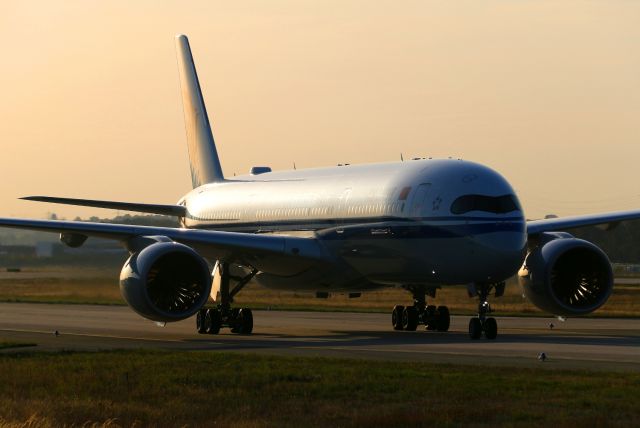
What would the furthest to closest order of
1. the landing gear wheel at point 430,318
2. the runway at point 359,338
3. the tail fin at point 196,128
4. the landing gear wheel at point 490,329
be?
1. the tail fin at point 196,128
2. the landing gear wheel at point 430,318
3. the landing gear wheel at point 490,329
4. the runway at point 359,338

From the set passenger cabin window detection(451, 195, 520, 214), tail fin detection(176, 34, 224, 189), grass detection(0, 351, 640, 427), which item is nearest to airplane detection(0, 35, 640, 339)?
passenger cabin window detection(451, 195, 520, 214)

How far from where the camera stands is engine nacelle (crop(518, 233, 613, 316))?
108 feet

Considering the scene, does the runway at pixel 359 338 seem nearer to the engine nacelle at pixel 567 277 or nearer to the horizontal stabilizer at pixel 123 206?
the engine nacelle at pixel 567 277

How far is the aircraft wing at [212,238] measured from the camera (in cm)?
3369

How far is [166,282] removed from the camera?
32.1 meters

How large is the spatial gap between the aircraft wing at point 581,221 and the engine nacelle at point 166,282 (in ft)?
30.2

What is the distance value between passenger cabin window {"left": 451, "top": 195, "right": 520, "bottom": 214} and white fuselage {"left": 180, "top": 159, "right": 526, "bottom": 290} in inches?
0.9

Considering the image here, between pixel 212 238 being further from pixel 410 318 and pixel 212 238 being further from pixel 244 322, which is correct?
pixel 410 318

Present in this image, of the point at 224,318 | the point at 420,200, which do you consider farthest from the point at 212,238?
the point at 420,200

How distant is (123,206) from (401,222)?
10.8 metres

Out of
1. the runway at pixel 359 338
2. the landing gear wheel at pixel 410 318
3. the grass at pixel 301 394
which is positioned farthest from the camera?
the landing gear wheel at pixel 410 318

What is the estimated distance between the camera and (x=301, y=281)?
36281mm

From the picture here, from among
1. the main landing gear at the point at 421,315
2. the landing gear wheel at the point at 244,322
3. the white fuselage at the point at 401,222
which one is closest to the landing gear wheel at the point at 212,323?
the landing gear wheel at the point at 244,322

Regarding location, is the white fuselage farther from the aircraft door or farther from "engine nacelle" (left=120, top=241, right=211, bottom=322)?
"engine nacelle" (left=120, top=241, right=211, bottom=322)
